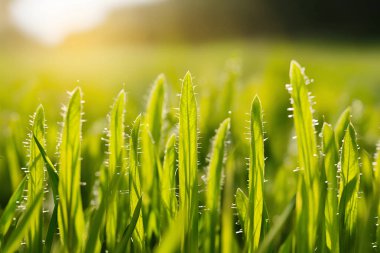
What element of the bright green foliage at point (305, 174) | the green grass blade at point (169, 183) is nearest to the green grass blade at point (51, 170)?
the green grass blade at point (169, 183)

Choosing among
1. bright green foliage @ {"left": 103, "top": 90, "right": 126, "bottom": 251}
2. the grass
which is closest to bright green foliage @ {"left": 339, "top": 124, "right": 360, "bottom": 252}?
the grass

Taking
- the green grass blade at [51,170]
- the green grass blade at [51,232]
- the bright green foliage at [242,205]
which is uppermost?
the green grass blade at [51,170]

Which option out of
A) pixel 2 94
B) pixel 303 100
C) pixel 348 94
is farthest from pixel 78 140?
pixel 2 94

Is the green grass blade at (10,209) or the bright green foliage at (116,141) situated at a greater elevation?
the bright green foliage at (116,141)

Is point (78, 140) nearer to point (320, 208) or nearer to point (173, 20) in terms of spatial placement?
point (320, 208)

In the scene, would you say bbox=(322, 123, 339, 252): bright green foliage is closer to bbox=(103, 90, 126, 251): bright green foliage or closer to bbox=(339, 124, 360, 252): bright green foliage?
bbox=(339, 124, 360, 252): bright green foliage

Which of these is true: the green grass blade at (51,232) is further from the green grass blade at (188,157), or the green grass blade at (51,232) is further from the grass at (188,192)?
the green grass blade at (188,157)

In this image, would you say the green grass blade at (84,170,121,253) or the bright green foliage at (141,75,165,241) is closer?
the green grass blade at (84,170,121,253)
